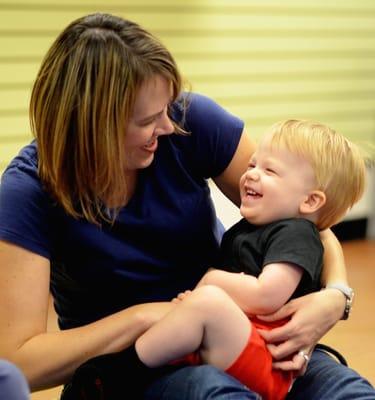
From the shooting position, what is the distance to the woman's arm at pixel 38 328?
1410mm

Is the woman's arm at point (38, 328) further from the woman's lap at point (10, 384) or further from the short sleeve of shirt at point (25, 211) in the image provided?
the woman's lap at point (10, 384)

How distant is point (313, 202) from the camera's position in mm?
1559

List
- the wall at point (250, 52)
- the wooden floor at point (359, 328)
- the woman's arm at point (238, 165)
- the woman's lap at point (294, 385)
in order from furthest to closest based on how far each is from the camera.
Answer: the wall at point (250, 52)
the wooden floor at point (359, 328)
the woman's arm at point (238, 165)
the woman's lap at point (294, 385)

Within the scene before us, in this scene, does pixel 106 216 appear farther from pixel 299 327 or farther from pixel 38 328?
pixel 299 327

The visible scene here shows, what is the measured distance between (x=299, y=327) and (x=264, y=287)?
0.11 metres

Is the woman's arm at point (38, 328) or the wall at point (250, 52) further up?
the wall at point (250, 52)

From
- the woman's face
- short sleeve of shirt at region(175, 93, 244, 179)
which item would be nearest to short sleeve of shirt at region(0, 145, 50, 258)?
the woman's face

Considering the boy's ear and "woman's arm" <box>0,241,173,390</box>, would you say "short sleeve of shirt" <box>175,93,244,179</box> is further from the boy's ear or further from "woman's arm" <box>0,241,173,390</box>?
"woman's arm" <box>0,241,173,390</box>

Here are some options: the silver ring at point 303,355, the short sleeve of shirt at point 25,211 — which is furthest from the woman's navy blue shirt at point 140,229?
the silver ring at point 303,355

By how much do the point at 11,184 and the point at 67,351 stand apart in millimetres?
359

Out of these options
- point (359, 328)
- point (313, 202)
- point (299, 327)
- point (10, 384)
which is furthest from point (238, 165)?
point (359, 328)

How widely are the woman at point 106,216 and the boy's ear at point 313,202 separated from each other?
165 millimetres

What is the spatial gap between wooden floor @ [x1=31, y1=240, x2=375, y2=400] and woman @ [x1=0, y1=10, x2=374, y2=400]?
0.98 m

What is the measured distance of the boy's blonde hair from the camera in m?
1.55
